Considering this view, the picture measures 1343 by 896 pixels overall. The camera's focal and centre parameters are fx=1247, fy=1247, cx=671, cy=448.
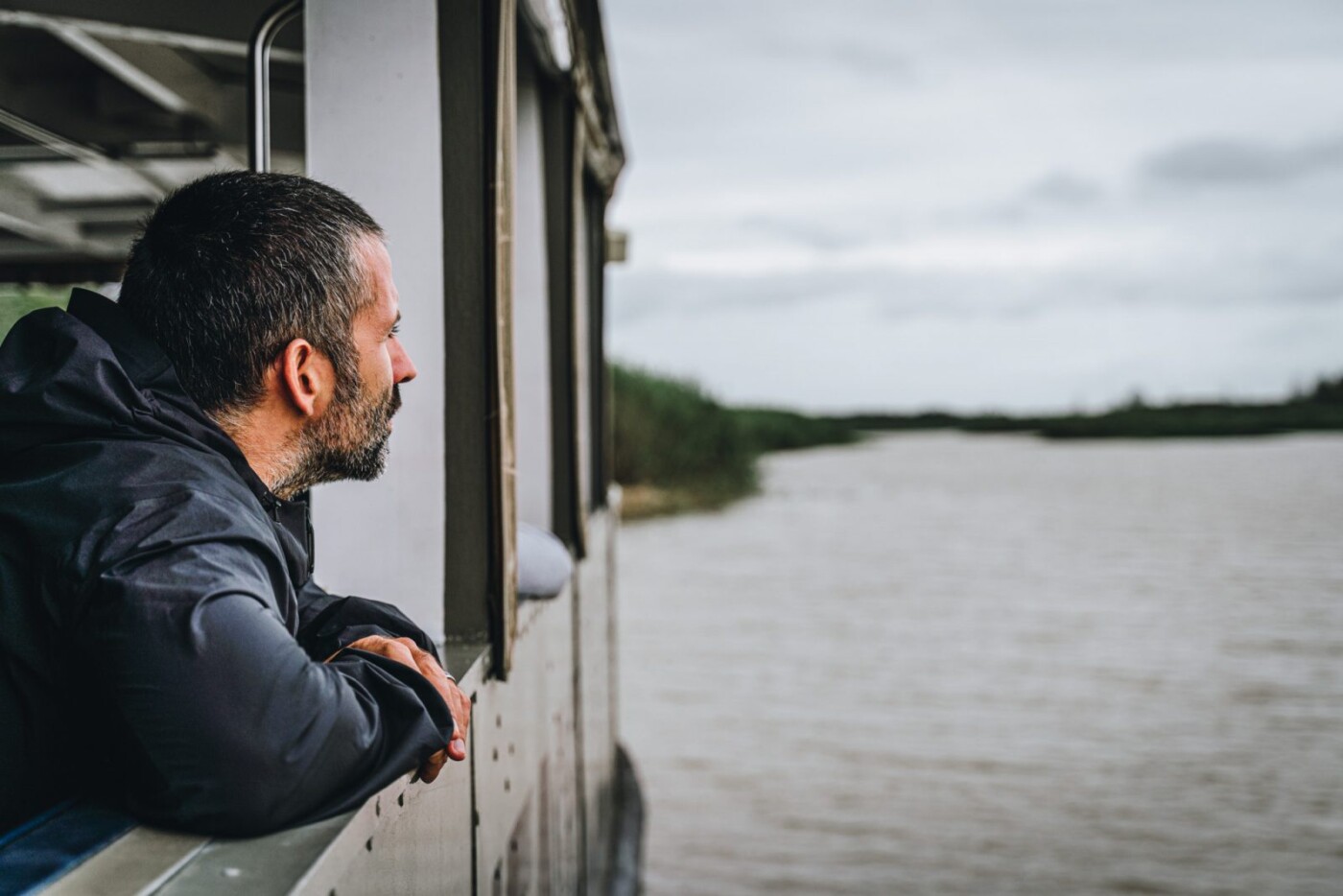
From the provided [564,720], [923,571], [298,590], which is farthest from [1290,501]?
[298,590]

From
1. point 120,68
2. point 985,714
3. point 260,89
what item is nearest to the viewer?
point 260,89

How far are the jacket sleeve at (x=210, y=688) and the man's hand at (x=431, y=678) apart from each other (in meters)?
0.19

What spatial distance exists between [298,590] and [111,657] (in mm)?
509

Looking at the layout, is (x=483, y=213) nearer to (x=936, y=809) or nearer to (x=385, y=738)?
(x=385, y=738)

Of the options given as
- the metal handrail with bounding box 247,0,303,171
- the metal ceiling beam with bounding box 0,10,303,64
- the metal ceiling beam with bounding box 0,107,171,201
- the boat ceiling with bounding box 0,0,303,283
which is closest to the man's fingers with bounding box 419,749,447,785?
the metal handrail with bounding box 247,0,303,171

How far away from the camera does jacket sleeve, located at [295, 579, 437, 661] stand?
1.52 metres

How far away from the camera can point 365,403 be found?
1458 mm

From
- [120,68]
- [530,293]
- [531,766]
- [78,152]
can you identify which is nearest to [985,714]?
[530,293]

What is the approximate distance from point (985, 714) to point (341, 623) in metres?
7.93

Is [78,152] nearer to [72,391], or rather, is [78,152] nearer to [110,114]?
[110,114]

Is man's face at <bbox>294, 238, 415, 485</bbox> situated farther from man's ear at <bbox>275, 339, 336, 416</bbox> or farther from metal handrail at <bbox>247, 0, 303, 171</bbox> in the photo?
metal handrail at <bbox>247, 0, 303, 171</bbox>

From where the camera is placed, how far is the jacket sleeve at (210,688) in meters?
1.10

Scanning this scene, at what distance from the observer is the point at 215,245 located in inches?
52.9

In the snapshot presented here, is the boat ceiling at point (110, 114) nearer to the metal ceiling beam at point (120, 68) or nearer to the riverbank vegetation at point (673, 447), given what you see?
the metal ceiling beam at point (120, 68)
